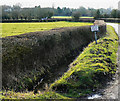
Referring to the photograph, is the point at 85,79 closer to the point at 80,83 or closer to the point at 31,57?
the point at 80,83

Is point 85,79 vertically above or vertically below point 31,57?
below

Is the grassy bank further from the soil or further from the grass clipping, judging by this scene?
the soil

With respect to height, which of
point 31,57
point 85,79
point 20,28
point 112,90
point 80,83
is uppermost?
point 20,28

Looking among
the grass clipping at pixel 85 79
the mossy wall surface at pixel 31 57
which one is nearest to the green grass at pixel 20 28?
the mossy wall surface at pixel 31 57

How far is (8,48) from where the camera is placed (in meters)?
11.5

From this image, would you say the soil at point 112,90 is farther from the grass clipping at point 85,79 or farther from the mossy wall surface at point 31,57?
the mossy wall surface at point 31,57

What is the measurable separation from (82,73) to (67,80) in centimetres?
126

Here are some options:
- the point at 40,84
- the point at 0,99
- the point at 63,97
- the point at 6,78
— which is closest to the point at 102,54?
the point at 40,84

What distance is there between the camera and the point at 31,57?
42.1ft

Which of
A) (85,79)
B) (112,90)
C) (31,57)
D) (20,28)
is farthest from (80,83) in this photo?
(20,28)

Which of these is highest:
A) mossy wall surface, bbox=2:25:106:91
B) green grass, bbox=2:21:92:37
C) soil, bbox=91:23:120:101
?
green grass, bbox=2:21:92:37

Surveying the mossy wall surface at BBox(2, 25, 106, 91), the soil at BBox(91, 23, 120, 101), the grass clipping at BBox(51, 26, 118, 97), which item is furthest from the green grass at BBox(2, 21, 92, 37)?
the soil at BBox(91, 23, 120, 101)

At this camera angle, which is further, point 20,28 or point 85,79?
point 20,28

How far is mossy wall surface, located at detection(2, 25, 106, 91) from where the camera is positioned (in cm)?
1038
